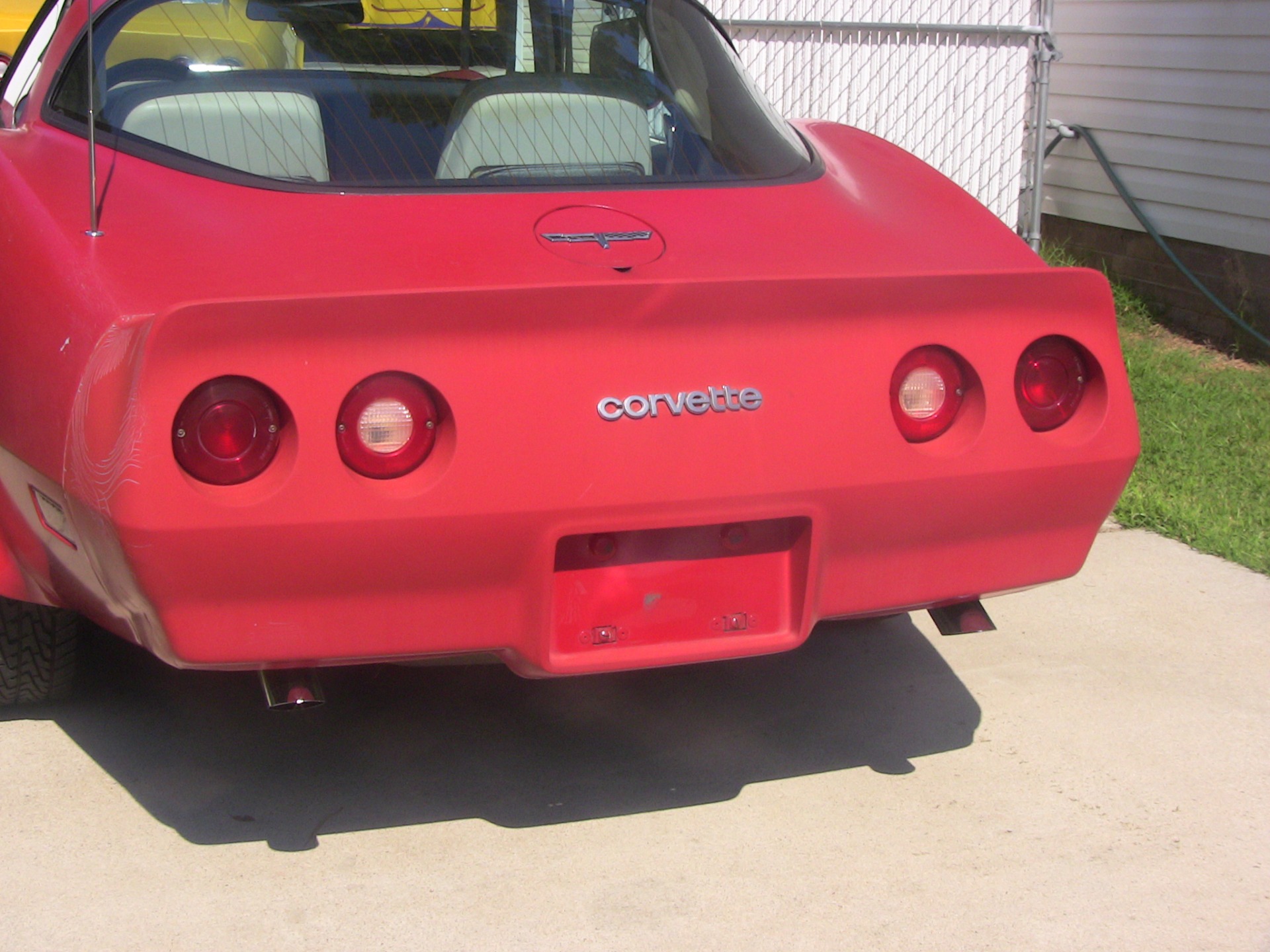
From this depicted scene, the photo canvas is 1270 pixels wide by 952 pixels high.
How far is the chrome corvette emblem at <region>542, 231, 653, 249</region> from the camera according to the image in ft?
8.18

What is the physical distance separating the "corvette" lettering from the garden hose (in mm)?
5038

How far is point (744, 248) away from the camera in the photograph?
256 cm

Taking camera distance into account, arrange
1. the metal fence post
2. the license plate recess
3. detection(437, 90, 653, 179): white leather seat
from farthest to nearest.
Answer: the metal fence post < detection(437, 90, 653, 179): white leather seat < the license plate recess

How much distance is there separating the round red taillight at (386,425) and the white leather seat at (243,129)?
0.75 m

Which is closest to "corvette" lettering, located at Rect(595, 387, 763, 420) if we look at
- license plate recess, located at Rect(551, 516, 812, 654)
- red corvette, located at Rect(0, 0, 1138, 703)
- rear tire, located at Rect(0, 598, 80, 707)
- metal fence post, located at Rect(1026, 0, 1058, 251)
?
red corvette, located at Rect(0, 0, 1138, 703)

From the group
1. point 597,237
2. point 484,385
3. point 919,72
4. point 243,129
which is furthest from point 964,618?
point 919,72

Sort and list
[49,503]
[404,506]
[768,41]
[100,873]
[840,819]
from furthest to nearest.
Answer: [768,41], [840,819], [100,873], [49,503], [404,506]

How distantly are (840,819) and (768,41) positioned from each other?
15.1 feet

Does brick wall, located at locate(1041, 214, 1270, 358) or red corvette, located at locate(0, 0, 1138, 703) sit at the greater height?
red corvette, located at locate(0, 0, 1138, 703)

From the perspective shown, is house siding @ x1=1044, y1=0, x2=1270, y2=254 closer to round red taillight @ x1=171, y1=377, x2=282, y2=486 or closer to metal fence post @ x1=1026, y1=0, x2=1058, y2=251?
metal fence post @ x1=1026, y1=0, x2=1058, y2=251

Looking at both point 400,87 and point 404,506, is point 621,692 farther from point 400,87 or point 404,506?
point 400,87

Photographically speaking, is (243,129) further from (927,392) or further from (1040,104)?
(1040,104)

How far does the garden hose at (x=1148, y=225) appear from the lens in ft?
21.7

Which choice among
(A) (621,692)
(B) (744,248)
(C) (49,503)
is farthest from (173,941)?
(B) (744,248)
